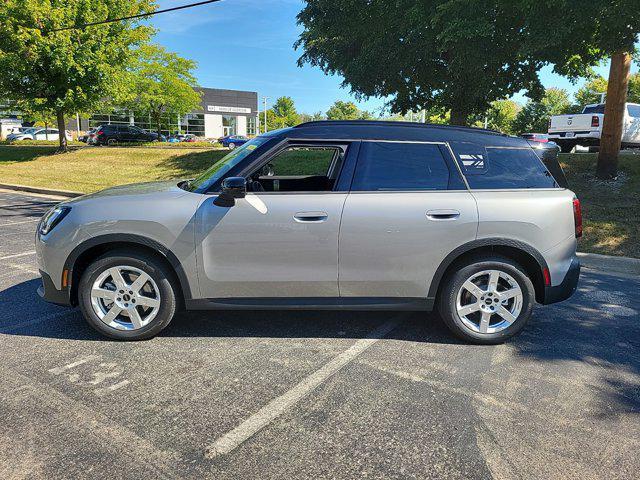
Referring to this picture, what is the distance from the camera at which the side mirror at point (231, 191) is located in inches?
136

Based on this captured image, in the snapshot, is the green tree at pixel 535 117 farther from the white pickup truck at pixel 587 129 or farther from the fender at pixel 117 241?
the fender at pixel 117 241

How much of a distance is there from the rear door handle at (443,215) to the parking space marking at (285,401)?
1101 millimetres

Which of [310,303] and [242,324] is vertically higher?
[310,303]

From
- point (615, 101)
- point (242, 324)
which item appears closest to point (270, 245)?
point (242, 324)

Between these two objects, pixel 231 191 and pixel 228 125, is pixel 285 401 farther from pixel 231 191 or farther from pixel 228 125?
pixel 228 125

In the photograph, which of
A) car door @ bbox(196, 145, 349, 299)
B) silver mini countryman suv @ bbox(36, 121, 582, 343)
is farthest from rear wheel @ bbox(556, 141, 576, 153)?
car door @ bbox(196, 145, 349, 299)

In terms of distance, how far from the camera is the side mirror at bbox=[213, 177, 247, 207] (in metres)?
3.46

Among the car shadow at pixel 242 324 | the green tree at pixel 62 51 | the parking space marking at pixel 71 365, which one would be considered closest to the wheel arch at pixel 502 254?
the car shadow at pixel 242 324

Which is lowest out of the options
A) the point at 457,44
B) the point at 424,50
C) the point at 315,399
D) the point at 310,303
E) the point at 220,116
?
the point at 315,399

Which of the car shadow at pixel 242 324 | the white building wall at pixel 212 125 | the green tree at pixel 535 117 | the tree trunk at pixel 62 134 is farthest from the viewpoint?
the white building wall at pixel 212 125

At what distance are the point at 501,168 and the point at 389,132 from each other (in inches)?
37.9

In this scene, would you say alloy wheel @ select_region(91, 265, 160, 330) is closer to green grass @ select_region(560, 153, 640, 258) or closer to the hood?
the hood

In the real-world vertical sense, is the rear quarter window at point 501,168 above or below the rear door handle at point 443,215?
above

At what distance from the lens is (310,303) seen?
3764 mm
